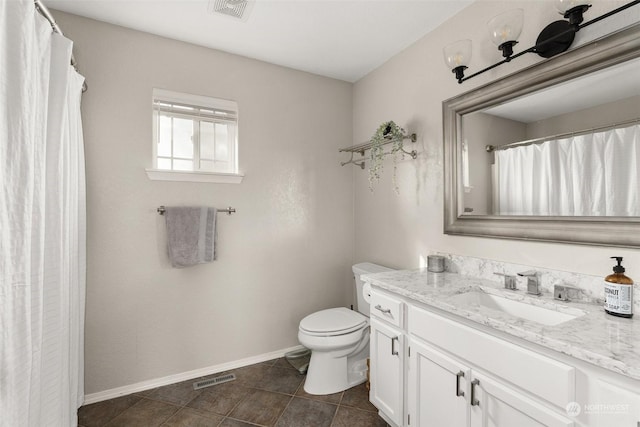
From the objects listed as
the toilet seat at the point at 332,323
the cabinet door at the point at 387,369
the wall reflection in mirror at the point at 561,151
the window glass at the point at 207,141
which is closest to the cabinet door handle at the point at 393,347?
the cabinet door at the point at 387,369

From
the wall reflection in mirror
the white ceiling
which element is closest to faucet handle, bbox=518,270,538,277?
the wall reflection in mirror

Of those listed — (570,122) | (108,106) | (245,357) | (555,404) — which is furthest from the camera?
(245,357)

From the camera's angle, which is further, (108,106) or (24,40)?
(108,106)

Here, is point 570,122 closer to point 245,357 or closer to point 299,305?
point 299,305

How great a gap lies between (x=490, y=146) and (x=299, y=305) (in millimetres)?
1869

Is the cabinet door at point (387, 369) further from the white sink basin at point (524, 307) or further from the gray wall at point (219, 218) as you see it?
the gray wall at point (219, 218)

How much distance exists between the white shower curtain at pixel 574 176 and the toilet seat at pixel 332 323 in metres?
1.15

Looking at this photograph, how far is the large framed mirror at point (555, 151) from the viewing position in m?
1.19

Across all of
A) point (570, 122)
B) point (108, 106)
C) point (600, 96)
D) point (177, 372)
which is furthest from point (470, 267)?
point (108, 106)

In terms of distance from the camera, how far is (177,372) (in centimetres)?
218

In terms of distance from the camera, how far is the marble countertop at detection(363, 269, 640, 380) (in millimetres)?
833

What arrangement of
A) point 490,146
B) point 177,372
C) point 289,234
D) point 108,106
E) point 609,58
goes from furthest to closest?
point 289,234
point 177,372
point 108,106
point 490,146
point 609,58

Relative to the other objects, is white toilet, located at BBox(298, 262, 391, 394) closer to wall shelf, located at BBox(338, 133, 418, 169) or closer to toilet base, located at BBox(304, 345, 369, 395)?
toilet base, located at BBox(304, 345, 369, 395)

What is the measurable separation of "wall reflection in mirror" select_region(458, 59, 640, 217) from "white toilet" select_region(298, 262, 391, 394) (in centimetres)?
97
